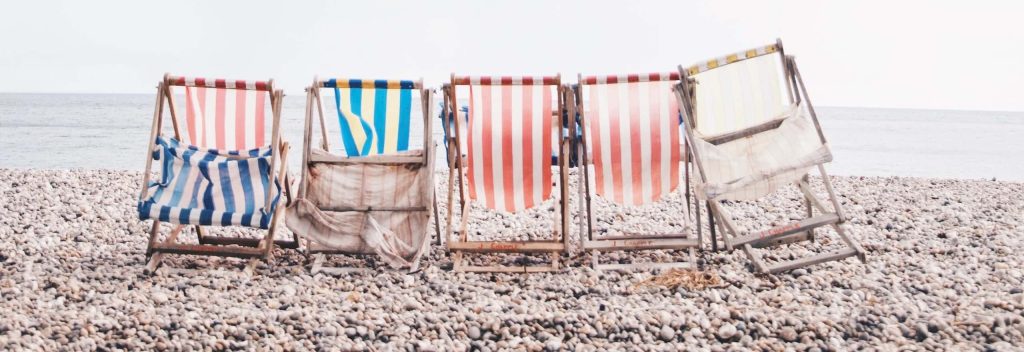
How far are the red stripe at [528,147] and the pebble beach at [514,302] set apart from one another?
463 millimetres

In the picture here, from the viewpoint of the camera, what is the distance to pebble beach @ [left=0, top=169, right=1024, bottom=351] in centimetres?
358

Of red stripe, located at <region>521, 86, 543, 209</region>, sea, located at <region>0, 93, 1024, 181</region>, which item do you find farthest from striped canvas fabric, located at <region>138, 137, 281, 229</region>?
sea, located at <region>0, 93, 1024, 181</region>

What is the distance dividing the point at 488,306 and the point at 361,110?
4.80 feet

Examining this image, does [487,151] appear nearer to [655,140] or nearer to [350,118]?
[350,118]

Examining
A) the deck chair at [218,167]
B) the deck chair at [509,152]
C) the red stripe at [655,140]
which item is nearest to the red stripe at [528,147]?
the deck chair at [509,152]

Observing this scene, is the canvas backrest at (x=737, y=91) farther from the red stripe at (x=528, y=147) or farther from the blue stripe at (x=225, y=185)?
the blue stripe at (x=225, y=185)

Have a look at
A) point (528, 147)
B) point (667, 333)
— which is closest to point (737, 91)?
point (528, 147)

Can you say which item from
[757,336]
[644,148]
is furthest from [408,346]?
[644,148]

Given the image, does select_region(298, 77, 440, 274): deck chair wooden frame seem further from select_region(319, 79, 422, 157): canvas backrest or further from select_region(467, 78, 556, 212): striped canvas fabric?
select_region(467, 78, 556, 212): striped canvas fabric

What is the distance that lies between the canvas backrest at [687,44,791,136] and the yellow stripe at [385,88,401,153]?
1.64m

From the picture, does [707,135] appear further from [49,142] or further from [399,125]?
[49,142]

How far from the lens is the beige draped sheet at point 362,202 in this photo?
4.83 m

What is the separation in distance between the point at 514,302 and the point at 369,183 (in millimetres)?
1270

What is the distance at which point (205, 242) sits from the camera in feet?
17.4
